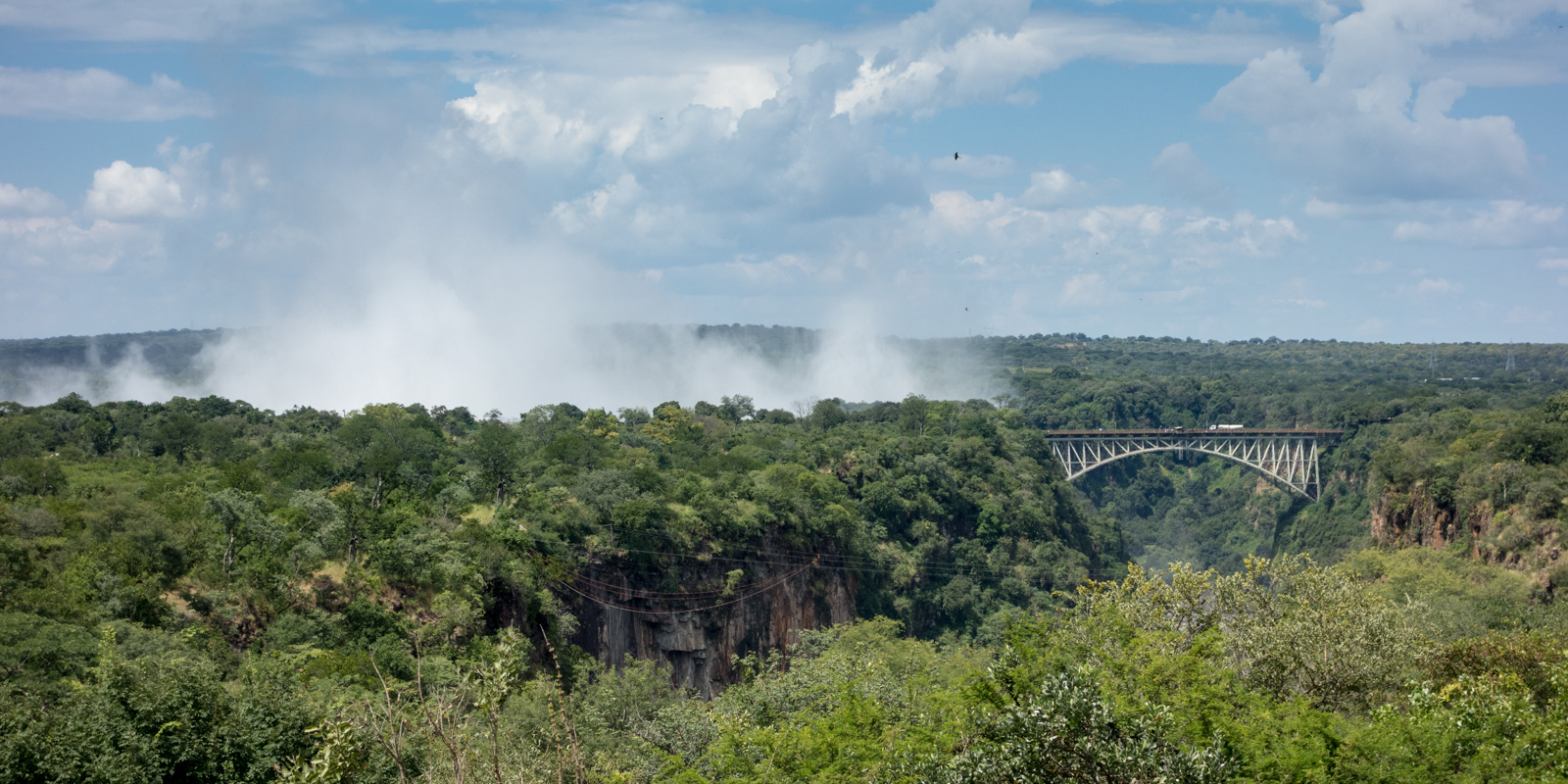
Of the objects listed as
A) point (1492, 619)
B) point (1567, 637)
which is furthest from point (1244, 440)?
point (1567, 637)

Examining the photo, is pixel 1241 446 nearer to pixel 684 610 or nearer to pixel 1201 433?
pixel 1201 433

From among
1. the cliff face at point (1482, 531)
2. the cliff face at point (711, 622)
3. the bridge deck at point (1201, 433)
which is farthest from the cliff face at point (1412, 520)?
the cliff face at point (711, 622)

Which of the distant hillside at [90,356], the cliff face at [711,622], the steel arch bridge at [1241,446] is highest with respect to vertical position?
the distant hillside at [90,356]

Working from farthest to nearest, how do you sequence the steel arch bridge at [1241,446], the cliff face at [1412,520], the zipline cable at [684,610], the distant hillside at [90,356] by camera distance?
1. the distant hillside at [90,356]
2. the steel arch bridge at [1241,446]
3. the cliff face at [1412,520]
4. the zipline cable at [684,610]

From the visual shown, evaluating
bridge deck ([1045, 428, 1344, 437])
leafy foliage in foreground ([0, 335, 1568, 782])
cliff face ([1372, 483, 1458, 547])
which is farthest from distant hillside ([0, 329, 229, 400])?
cliff face ([1372, 483, 1458, 547])

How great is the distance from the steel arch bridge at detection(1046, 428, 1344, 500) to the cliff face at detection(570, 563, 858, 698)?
50.2m

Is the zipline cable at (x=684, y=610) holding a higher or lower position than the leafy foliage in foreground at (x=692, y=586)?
lower

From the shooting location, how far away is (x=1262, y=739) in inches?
654

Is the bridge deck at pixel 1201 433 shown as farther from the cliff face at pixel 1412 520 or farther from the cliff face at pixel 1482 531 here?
the cliff face at pixel 1482 531

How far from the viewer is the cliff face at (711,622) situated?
158 ft

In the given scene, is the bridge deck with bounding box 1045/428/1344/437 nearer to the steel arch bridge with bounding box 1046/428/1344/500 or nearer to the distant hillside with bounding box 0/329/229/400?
the steel arch bridge with bounding box 1046/428/1344/500

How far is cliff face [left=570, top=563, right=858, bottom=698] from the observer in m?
48.0

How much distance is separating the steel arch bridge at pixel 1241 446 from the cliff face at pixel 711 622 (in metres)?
50.2

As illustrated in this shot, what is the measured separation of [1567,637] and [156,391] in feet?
444
